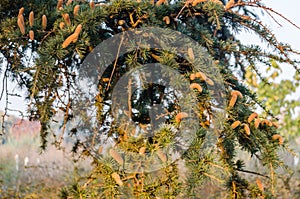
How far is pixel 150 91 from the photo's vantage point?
0.68 m

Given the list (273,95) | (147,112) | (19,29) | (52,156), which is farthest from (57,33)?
(52,156)

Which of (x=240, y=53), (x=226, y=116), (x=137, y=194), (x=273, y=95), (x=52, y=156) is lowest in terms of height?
(x=137, y=194)

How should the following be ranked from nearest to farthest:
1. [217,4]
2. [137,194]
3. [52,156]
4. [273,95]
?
[137,194]
[217,4]
[273,95]
[52,156]

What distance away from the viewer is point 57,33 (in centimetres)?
62

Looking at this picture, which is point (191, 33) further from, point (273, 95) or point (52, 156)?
point (52, 156)

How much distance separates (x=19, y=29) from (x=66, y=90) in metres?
0.13

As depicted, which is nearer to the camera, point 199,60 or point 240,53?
point 199,60

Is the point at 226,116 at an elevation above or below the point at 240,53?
below

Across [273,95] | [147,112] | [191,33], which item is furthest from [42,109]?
[273,95]

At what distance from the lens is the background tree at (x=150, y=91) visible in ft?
1.83

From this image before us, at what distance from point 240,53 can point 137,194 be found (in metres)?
0.31

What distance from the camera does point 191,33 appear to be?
0.74m

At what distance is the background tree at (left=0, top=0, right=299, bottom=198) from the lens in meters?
0.56

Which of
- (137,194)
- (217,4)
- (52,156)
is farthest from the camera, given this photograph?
(52,156)
